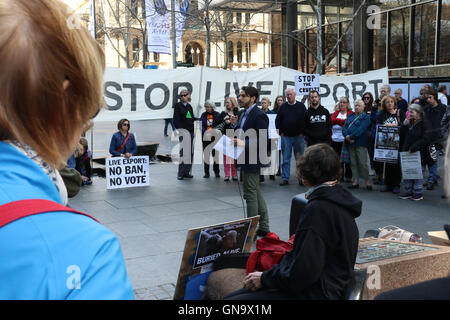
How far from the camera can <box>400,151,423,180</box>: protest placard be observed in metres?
8.60

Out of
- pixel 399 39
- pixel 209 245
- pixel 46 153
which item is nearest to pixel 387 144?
pixel 209 245

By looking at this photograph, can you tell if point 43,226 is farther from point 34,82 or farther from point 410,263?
point 410,263

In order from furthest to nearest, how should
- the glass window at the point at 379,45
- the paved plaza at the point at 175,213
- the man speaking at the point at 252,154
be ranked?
the glass window at the point at 379,45
the man speaking at the point at 252,154
the paved plaza at the point at 175,213

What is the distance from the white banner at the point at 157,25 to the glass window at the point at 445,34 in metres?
10.9

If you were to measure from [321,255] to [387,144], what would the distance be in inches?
283

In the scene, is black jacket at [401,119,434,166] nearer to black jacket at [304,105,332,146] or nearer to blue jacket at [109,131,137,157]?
black jacket at [304,105,332,146]

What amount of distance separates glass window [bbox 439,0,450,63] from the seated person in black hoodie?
17719 mm

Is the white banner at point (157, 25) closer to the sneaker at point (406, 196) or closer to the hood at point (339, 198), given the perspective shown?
the sneaker at point (406, 196)

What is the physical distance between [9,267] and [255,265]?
9.36ft

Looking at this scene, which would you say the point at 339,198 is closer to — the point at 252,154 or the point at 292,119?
the point at 252,154

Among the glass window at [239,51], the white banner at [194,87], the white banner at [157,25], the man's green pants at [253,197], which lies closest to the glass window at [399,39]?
the white banner at [194,87]

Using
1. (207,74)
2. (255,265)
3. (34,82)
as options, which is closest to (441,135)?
(207,74)

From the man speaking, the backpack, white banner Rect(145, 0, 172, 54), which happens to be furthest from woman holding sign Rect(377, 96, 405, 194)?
white banner Rect(145, 0, 172, 54)

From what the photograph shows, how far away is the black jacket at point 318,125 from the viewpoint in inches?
396
